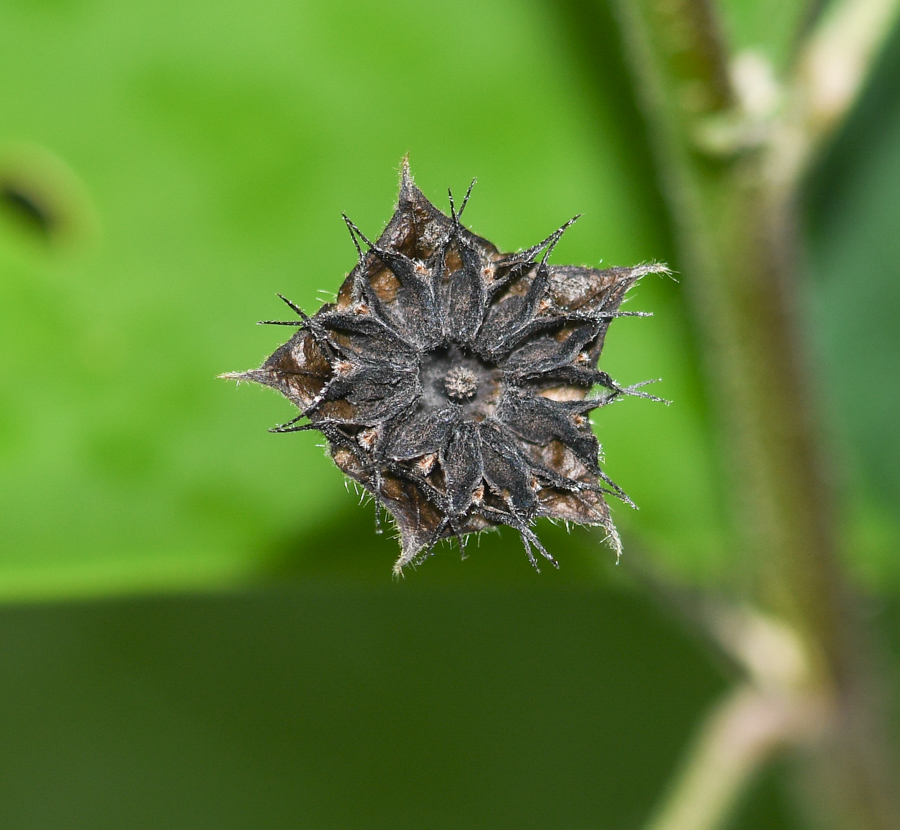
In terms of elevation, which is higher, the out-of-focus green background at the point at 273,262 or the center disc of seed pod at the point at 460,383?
the out-of-focus green background at the point at 273,262

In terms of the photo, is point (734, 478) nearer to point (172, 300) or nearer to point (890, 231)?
point (890, 231)

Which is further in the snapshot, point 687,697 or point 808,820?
point 687,697

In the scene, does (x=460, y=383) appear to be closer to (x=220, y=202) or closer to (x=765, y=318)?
(x=765, y=318)

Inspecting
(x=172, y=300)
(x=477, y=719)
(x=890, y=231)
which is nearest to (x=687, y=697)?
(x=477, y=719)

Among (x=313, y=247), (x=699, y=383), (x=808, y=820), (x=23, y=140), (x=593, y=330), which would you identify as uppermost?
(x=23, y=140)

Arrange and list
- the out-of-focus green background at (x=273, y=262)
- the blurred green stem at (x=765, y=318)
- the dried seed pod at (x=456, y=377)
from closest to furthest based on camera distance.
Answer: the dried seed pod at (x=456, y=377) → the blurred green stem at (x=765, y=318) → the out-of-focus green background at (x=273, y=262)

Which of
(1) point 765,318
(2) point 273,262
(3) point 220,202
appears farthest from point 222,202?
(1) point 765,318

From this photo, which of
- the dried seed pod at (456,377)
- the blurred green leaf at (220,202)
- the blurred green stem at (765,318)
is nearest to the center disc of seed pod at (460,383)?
the dried seed pod at (456,377)

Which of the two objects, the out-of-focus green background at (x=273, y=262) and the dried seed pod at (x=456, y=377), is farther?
the out-of-focus green background at (x=273, y=262)

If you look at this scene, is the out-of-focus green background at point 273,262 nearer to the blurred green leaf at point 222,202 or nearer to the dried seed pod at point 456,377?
the blurred green leaf at point 222,202
